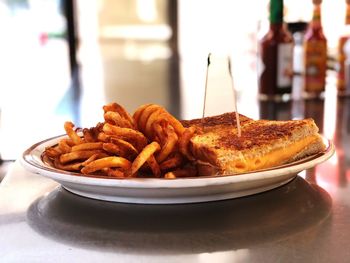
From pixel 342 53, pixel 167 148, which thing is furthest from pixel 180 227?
pixel 342 53

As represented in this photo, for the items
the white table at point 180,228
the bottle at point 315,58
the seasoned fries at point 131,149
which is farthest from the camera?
the bottle at point 315,58

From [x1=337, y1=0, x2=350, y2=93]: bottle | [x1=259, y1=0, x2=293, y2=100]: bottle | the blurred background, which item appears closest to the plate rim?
the blurred background

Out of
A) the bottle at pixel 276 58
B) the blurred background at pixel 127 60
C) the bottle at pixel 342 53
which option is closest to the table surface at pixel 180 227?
the blurred background at pixel 127 60

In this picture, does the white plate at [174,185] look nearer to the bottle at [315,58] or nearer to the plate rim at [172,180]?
the plate rim at [172,180]

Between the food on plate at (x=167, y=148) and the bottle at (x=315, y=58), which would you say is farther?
the bottle at (x=315, y=58)

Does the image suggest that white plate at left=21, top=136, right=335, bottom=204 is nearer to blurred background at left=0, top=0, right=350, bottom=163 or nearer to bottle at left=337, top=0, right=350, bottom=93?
blurred background at left=0, top=0, right=350, bottom=163

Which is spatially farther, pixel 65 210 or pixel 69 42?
pixel 69 42

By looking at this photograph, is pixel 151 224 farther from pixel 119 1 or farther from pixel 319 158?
pixel 119 1

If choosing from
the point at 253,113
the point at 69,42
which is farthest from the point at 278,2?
the point at 69,42
